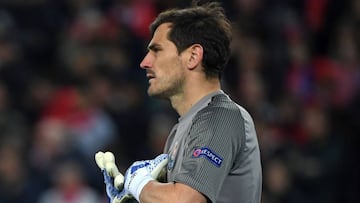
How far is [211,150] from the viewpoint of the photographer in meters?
4.09

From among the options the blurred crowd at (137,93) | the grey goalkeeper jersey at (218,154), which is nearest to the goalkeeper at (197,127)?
the grey goalkeeper jersey at (218,154)

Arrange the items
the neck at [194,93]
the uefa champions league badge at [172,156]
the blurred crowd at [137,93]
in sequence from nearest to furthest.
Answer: the uefa champions league badge at [172,156], the neck at [194,93], the blurred crowd at [137,93]

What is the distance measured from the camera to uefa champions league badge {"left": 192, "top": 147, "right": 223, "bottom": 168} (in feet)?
13.4

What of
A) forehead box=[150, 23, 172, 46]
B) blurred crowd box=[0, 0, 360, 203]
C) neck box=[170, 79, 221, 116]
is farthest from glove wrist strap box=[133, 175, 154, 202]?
blurred crowd box=[0, 0, 360, 203]

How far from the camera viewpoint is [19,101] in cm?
941

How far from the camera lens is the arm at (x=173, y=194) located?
13.2 feet

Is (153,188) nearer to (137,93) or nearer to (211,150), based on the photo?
(211,150)

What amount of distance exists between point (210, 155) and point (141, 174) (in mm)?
356

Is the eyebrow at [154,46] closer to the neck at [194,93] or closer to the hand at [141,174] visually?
the neck at [194,93]

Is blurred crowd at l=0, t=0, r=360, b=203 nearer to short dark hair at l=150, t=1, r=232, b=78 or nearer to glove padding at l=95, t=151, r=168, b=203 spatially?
glove padding at l=95, t=151, r=168, b=203

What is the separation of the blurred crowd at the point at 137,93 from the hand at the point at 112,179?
3591 mm

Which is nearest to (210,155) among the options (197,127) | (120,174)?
(197,127)

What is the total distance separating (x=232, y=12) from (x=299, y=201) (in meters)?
2.77

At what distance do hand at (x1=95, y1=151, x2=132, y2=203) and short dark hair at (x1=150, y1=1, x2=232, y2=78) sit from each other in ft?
1.96
